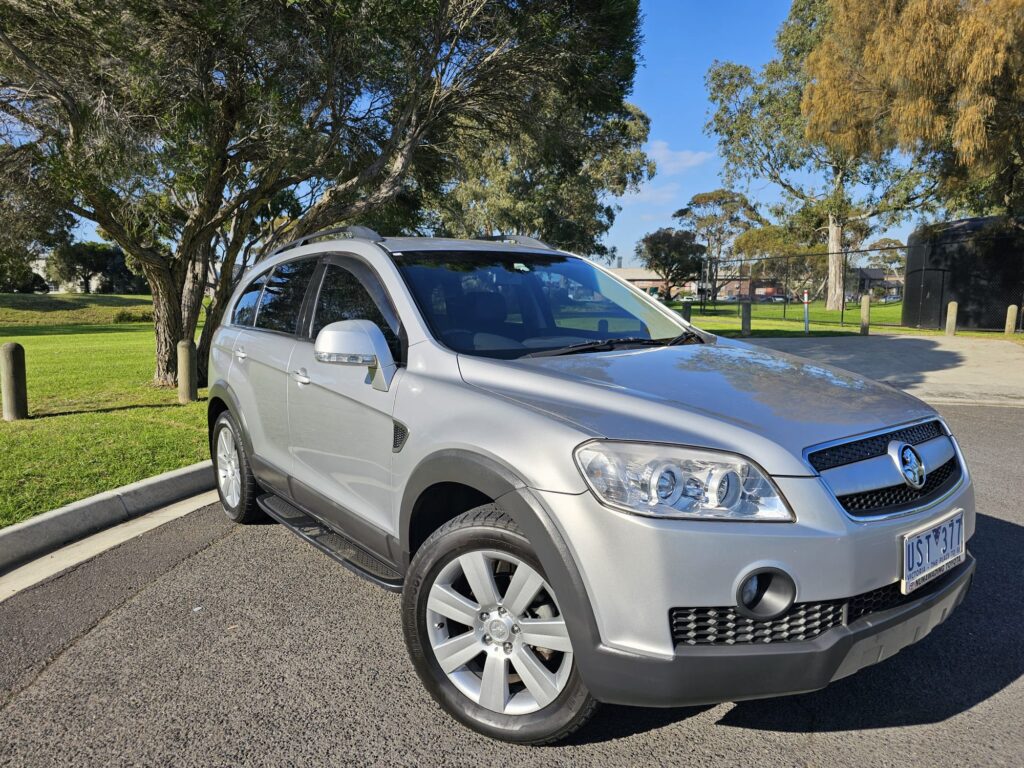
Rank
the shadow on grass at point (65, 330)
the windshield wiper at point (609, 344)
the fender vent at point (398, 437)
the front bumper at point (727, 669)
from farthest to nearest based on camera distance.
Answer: the shadow on grass at point (65, 330), the windshield wiper at point (609, 344), the fender vent at point (398, 437), the front bumper at point (727, 669)

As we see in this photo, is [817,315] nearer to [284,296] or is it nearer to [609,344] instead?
[284,296]

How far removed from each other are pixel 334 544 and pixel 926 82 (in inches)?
605

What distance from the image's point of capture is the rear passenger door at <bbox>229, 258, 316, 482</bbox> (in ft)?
12.7

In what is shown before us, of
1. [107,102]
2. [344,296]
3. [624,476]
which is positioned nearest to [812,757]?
[624,476]

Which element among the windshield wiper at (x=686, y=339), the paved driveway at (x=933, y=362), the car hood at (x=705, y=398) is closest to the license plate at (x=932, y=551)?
the car hood at (x=705, y=398)

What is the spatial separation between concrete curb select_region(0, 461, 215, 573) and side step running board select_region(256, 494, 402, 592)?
128 cm

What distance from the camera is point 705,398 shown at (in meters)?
2.47

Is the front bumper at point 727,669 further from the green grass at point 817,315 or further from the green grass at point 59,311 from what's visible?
the green grass at point 59,311

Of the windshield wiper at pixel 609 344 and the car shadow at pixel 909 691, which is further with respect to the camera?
the windshield wiper at pixel 609 344

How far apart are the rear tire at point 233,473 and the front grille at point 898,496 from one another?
3.33m

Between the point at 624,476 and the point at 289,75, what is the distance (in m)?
9.51

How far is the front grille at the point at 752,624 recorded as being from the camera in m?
2.06

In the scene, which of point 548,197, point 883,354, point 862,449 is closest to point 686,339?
point 862,449

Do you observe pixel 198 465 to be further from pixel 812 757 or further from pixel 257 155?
pixel 257 155
